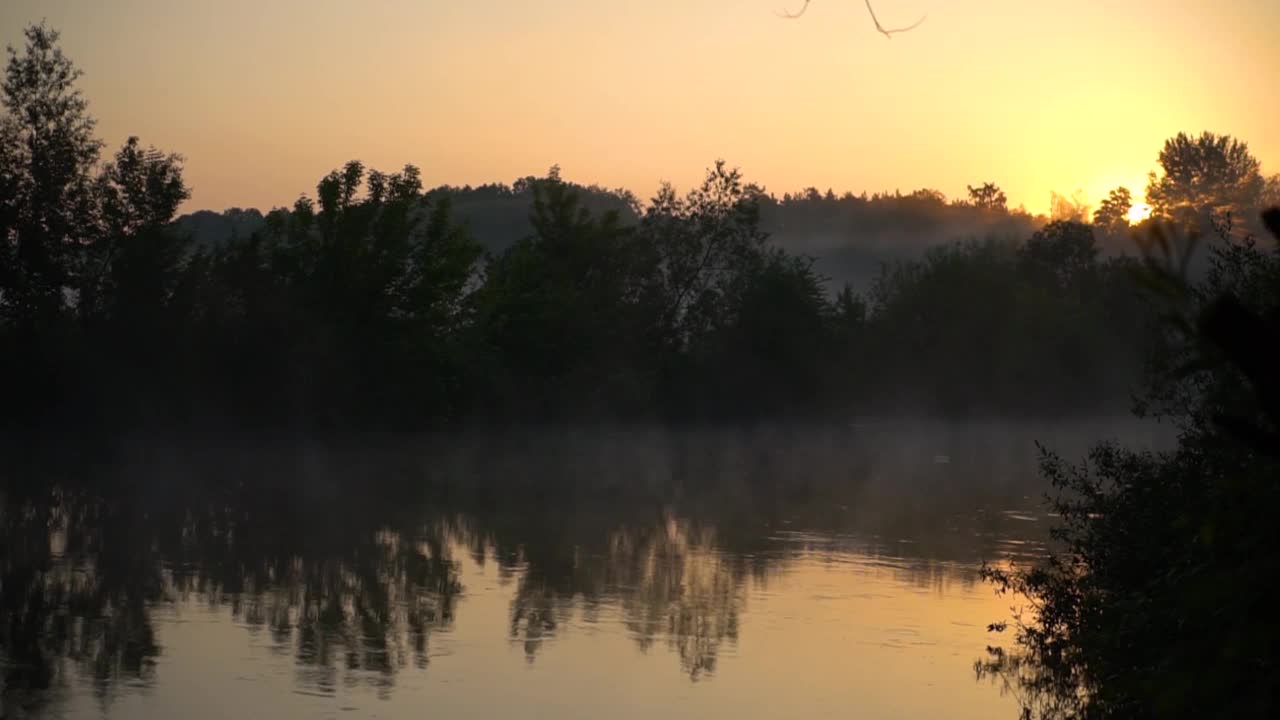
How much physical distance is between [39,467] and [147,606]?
21.4 meters

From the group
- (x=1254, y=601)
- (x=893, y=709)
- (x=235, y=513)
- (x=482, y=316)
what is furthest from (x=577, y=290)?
(x=1254, y=601)

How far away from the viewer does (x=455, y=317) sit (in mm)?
→ 61375

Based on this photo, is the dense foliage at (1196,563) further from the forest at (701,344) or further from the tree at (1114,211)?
the tree at (1114,211)

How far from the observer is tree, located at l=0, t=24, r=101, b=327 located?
48469 millimetres

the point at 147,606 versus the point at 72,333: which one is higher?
the point at 72,333

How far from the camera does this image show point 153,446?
48344mm

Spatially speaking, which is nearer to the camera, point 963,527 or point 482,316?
point 963,527

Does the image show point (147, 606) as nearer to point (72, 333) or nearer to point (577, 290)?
point (72, 333)

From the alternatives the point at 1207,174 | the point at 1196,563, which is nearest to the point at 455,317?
the point at 1196,563

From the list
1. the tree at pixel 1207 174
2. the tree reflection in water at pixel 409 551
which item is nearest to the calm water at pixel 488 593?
the tree reflection in water at pixel 409 551

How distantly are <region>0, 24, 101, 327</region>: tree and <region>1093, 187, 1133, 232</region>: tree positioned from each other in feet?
347

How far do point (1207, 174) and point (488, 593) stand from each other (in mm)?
120313

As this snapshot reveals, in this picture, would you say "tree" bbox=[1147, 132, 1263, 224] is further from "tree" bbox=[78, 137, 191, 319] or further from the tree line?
"tree" bbox=[78, 137, 191, 319]

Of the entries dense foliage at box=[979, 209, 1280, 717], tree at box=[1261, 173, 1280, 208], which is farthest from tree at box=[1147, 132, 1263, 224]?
dense foliage at box=[979, 209, 1280, 717]
